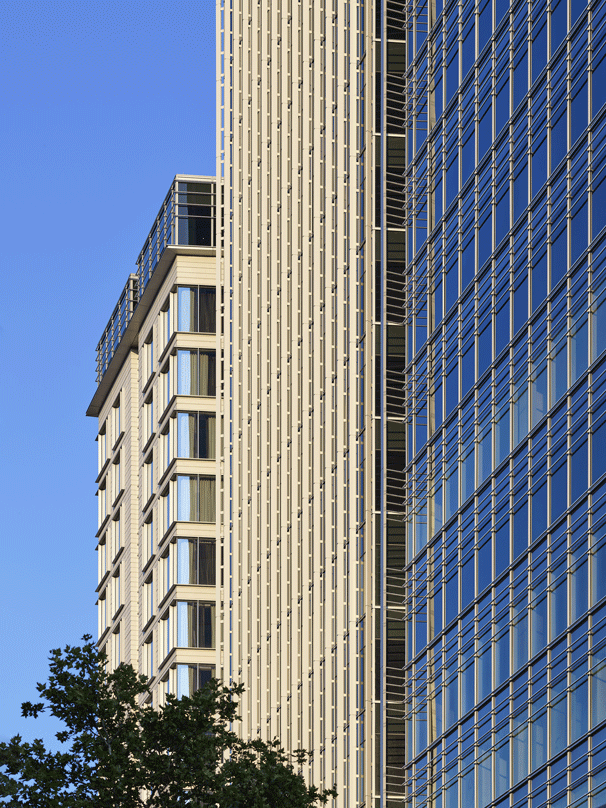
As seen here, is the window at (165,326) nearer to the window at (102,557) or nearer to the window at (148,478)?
the window at (148,478)

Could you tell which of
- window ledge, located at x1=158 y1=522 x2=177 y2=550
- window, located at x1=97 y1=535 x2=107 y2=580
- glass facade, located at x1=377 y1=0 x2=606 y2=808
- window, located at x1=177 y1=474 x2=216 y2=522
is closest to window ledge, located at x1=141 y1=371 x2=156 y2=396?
window, located at x1=177 y1=474 x2=216 y2=522

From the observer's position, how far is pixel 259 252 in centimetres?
9631

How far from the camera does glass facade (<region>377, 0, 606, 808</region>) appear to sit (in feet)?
175

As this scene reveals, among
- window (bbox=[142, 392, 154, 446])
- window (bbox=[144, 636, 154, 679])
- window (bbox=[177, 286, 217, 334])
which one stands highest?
window (bbox=[177, 286, 217, 334])

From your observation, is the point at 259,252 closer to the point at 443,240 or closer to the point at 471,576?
the point at 443,240

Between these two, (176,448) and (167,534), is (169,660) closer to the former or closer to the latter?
(167,534)

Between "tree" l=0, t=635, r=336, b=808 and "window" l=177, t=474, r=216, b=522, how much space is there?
5707 centimetres

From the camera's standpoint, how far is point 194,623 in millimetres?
100688

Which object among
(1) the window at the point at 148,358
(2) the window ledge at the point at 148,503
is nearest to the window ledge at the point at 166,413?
(2) the window ledge at the point at 148,503

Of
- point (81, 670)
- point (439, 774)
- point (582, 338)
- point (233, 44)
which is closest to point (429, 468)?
point (439, 774)

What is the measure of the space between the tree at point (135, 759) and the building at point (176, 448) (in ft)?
176

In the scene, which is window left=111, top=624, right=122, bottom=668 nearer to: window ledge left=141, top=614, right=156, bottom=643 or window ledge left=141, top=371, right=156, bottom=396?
window ledge left=141, top=614, right=156, bottom=643

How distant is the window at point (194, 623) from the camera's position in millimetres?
100688

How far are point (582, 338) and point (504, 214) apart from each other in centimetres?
886
